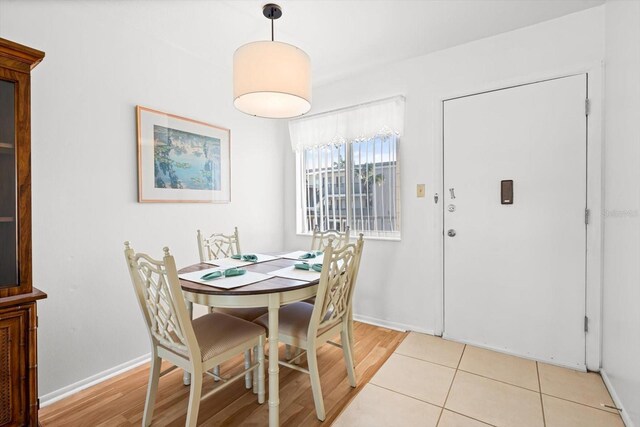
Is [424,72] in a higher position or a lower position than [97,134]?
higher

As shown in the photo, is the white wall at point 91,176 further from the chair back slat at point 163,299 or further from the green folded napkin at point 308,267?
the green folded napkin at point 308,267

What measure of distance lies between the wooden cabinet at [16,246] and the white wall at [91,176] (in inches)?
19.4

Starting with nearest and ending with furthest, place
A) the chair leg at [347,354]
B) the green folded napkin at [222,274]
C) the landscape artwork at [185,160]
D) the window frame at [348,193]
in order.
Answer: the green folded napkin at [222,274] → the chair leg at [347,354] → the landscape artwork at [185,160] → the window frame at [348,193]

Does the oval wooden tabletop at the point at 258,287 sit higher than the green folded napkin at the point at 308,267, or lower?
lower

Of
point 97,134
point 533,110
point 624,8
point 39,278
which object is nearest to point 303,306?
point 39,278

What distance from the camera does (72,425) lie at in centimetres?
164

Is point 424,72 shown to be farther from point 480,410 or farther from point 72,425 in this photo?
point 72,425

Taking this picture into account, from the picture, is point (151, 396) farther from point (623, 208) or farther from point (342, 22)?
point (623, 208)

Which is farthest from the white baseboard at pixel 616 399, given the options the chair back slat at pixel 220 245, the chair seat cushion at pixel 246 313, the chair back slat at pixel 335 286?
the chair back slat at pixel 220 245

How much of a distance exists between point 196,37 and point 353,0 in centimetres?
122

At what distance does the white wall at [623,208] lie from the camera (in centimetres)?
152

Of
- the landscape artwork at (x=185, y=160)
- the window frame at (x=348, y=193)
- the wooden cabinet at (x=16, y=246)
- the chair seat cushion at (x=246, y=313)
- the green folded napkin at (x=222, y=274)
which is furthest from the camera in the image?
the window frame at (x=348, y=193)

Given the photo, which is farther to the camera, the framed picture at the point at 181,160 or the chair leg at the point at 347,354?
the framed picture at the point at 181,160

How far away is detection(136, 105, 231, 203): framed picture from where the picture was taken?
2.30 m
